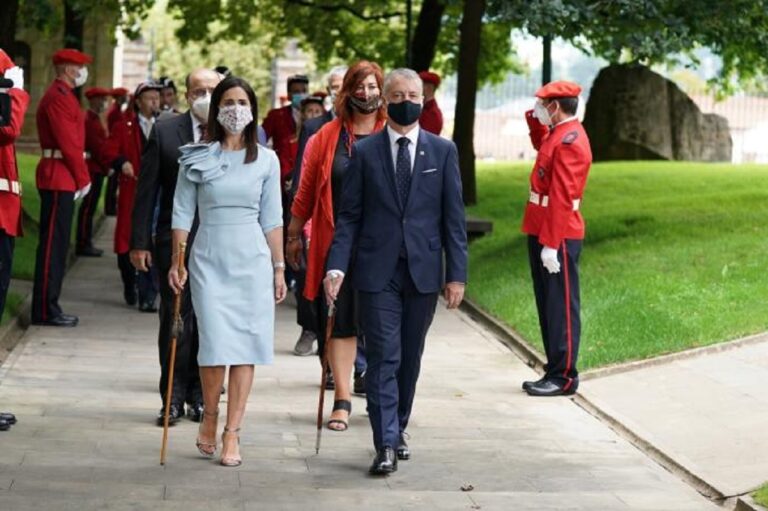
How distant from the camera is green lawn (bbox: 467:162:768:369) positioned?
14.4 meters

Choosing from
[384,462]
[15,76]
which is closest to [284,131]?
[15,76]

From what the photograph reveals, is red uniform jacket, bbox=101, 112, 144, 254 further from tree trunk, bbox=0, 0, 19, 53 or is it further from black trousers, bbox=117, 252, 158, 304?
tree trunk, bbox=0, 0, 19, 53

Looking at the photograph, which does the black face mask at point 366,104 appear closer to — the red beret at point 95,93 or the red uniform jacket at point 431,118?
the red uniform jacket at point 431,118

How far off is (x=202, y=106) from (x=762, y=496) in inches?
153

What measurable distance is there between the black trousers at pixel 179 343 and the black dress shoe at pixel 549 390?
97.4 inches

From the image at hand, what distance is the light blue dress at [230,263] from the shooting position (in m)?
9.62

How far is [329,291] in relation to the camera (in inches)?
386

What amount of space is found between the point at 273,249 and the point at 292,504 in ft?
5.12

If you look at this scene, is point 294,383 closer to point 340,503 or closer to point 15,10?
point 340,503

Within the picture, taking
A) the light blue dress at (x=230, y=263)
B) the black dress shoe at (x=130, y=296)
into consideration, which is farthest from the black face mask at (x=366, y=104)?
the black dress shoe at (x=130, y=296)

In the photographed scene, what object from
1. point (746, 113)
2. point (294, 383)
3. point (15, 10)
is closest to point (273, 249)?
point (294, 383)

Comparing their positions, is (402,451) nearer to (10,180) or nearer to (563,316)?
(563,316)

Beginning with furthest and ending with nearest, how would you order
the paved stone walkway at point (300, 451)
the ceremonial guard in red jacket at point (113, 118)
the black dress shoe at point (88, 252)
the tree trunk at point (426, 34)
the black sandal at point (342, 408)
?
the tree trunk at point (426, 34) < the ceremonial guard in red jacket at point (113, 118) < the black dress shoe at point (88, 252) < the black sandal at point (342, 408) < the paved stone walkway at point (300, 451)

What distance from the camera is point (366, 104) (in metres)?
10.9
